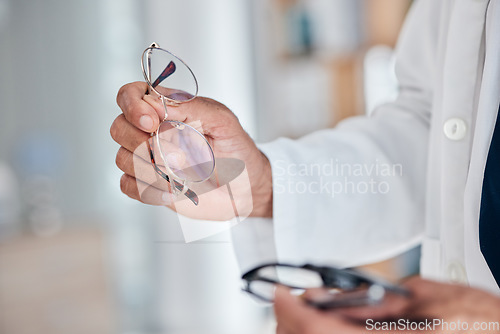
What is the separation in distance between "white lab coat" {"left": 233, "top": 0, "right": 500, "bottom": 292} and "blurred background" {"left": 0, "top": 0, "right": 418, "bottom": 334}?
0.64 meters

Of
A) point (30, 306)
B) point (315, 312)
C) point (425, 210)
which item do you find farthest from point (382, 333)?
point (30, 306)

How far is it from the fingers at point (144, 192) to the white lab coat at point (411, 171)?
0.07 m

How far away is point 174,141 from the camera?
289mm

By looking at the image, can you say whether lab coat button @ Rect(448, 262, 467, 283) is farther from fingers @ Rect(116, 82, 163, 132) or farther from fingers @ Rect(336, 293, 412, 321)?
fingers @ Rect(116, 82, 163, 132)

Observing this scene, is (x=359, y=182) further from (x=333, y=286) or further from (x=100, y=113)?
(x=100, y=113)

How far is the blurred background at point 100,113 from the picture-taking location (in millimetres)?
1292

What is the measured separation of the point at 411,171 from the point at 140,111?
0.26 m

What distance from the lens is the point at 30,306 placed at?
1297 millimetres

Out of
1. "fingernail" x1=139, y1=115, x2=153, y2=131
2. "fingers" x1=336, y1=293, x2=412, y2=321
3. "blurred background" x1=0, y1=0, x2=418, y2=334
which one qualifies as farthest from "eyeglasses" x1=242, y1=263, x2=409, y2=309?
"blurred background" x1=0, y1=0, x2=418, y2=334

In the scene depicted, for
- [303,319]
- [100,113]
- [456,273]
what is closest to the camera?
[303,319]

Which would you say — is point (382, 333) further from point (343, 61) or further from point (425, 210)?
point (343, 61)

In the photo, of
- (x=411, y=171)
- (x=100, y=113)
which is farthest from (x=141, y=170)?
(x=100, y=113)

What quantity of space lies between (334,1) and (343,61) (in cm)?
16

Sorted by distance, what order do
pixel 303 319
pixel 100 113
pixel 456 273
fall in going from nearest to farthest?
pixel 303 319 → pixel 456 273 → pixel 100 113
